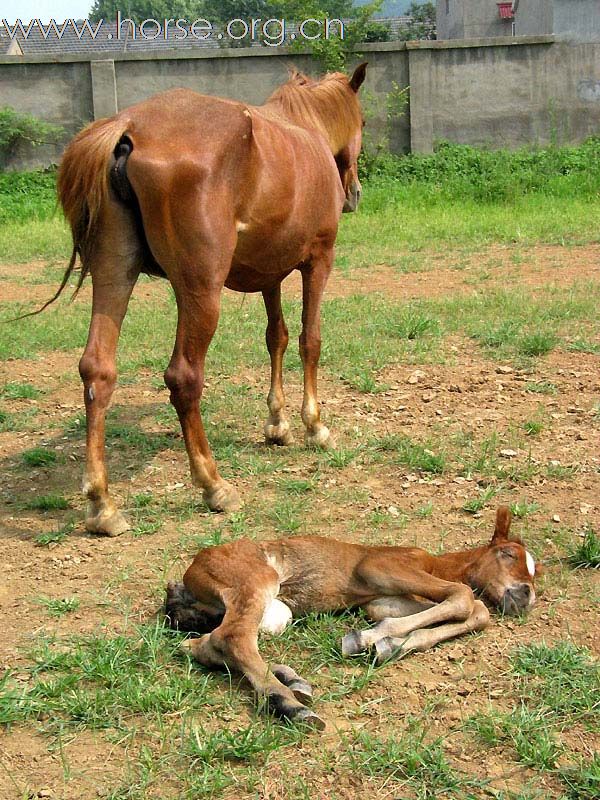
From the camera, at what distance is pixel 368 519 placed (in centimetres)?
452

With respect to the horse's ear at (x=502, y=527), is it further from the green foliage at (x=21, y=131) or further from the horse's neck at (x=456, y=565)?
the green foliage at (x=21, y=131)

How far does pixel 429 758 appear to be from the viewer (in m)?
2.71

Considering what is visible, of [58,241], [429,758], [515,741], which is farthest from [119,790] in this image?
[58,241]

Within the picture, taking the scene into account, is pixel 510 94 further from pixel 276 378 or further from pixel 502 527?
pixel 502 527

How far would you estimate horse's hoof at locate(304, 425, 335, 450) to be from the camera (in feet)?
18.5

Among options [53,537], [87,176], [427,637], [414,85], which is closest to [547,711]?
[427,637]

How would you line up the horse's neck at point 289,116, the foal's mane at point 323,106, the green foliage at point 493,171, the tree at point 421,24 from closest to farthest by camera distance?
the horse's neck at point 289,116
the foal's mane at point 323,106
the green foliage at point 493,171
the tree at point 421,24

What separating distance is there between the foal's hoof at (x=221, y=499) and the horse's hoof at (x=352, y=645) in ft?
4.86

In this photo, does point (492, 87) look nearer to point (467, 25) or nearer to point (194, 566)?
point (194, 566)

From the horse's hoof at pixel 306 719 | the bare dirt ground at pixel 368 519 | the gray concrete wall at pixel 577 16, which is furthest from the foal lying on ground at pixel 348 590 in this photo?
the gray concrete wall at pixel 577 16

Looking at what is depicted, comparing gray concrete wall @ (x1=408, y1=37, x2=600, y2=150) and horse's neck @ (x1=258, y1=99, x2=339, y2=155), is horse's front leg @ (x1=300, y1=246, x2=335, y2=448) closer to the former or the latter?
horse's neck @ (x1=258, y1=99, x2=339, y2=155)

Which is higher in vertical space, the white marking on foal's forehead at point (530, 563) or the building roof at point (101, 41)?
the building roof at point (101, 41)

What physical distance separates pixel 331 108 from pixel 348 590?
3862mm

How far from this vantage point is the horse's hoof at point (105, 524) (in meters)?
4.49
